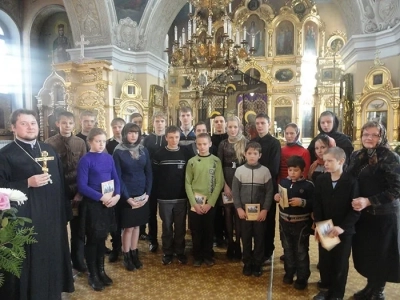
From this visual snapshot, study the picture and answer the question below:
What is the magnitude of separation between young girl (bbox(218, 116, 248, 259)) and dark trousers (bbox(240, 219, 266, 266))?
0.23 meters

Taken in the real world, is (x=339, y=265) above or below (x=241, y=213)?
below

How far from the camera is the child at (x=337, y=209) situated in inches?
109

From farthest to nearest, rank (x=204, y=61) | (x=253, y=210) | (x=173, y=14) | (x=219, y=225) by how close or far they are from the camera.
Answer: (x=173, y=14), (x=204, y=61), (x=219, y=225), (x=253, y=210)

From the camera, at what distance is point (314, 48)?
1557 cm

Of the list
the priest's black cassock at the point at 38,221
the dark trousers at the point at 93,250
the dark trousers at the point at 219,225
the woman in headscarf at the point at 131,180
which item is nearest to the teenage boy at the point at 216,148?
the dark trousers at the point at 219,225

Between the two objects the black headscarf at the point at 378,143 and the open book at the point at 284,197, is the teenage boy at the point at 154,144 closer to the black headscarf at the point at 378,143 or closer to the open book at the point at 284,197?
the open book at the point at 284,197

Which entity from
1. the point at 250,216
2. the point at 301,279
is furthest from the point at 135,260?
the point at 301,279

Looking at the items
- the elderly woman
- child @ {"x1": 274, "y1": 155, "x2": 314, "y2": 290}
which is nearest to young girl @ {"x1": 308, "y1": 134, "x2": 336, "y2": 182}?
child @ {"x1": 274, "y1": 155, "x2": 314, "y2": 290}

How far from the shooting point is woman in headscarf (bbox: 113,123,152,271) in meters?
3.56

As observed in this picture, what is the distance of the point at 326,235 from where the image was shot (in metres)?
2.74

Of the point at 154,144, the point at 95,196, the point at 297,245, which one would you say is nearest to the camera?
the point at 95,196

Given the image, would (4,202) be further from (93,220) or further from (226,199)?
(226,199)

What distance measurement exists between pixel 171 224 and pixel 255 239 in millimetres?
1043

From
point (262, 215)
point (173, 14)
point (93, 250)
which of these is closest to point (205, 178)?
point (262, 215)
